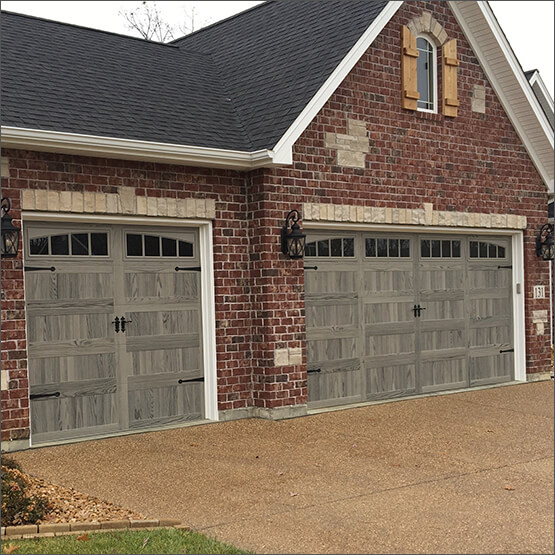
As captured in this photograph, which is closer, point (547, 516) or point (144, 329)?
point (547, 516)

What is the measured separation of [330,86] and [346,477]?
5.16 meters

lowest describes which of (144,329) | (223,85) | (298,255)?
(144,329)

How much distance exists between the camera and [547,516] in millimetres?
5691

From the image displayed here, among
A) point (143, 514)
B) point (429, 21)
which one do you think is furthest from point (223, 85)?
point (143, 514)

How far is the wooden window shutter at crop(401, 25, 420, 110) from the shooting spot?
37.9 feet

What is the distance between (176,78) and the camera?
38.2ft

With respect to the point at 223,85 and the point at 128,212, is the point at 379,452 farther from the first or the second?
the point at 223,85

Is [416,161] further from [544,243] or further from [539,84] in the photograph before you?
[539,84]

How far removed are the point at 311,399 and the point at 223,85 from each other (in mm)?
4638

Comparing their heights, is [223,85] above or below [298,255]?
above

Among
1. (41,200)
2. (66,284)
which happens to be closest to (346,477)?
(66,284)

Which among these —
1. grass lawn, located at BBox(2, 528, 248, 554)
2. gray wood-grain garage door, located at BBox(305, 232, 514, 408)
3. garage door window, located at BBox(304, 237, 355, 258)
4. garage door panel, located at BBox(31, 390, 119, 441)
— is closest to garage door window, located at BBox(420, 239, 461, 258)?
gray wood-grain garage door, located at BBox(305, 232, 514, 408)

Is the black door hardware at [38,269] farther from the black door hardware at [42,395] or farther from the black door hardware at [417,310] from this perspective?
the black door hardware at [417,310]

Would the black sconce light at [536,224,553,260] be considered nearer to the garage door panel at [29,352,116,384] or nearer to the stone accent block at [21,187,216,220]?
the stone accent block at [21,187,216,220]
